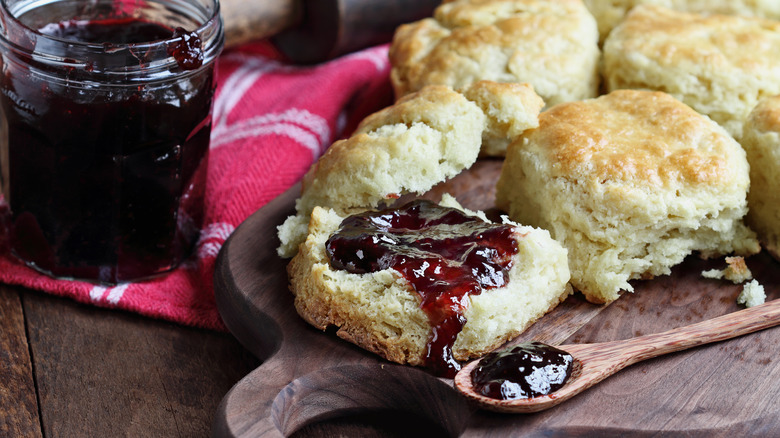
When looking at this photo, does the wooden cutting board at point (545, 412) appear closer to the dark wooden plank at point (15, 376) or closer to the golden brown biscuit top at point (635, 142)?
the golden brown biscuit top at point (635, 142)

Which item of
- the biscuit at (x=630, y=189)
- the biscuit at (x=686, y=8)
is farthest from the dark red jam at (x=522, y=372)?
the biscuit at (x=686, y=8)

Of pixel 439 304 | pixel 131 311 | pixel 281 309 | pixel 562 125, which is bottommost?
pixel 131 311

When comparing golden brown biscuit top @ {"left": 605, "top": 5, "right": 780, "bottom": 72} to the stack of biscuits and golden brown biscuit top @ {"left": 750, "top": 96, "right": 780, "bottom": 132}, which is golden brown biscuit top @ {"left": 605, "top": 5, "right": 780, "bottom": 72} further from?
golden brown biscuit top @ {"left": 750, "top": 96, "right": 780, "bottom": 132}

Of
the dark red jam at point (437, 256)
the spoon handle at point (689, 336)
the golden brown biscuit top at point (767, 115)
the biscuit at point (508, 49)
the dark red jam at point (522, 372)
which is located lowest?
the spoon handle at point (689, 336)

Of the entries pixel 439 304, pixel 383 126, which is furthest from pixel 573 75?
pixel 439 304

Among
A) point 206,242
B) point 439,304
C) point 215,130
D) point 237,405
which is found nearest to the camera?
point 237,405

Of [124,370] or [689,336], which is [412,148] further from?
[124,370]

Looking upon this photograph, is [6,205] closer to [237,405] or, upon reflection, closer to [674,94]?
[237,405]
